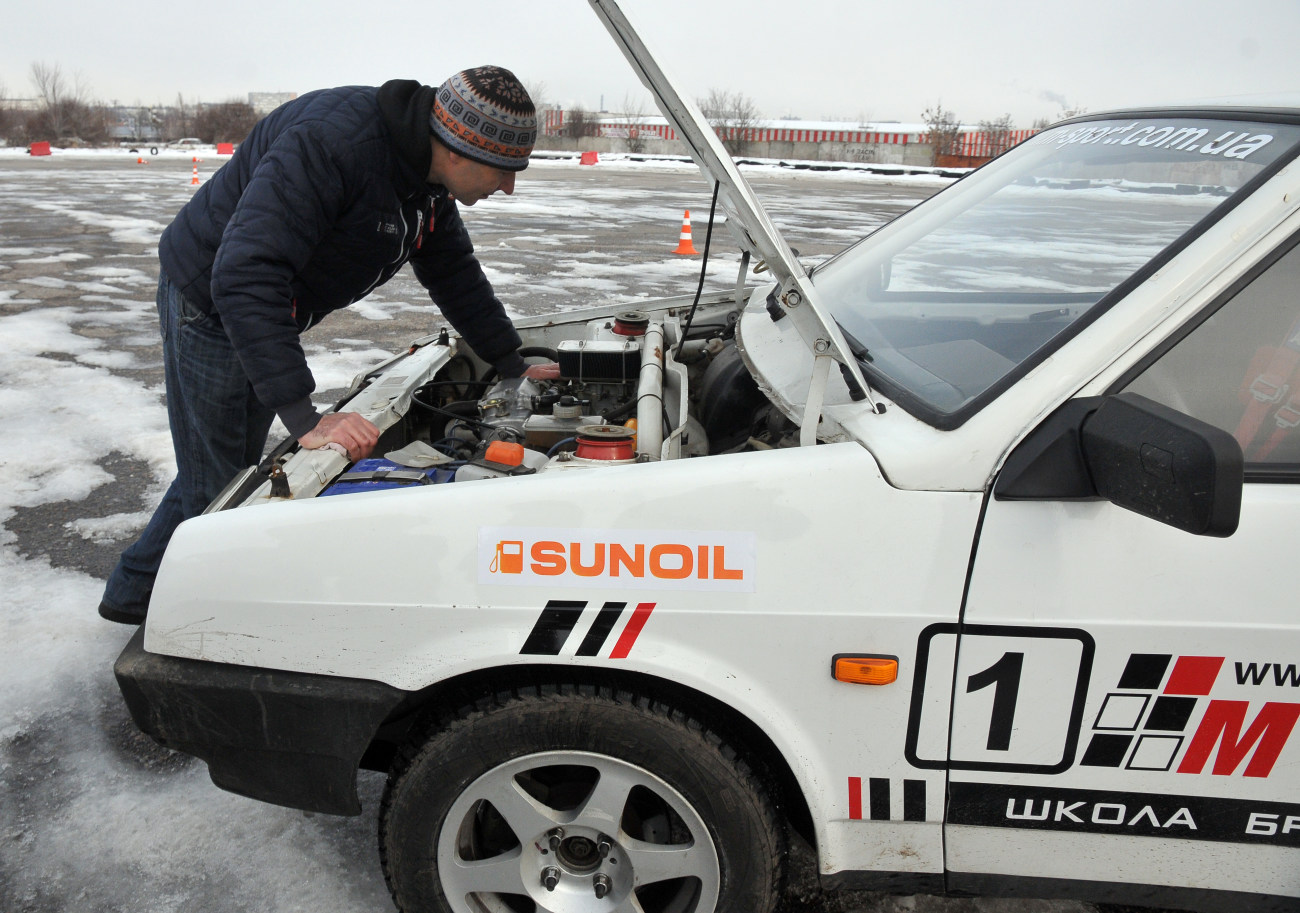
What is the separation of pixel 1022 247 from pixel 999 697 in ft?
3.85

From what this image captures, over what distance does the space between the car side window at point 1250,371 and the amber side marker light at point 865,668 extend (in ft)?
1.88

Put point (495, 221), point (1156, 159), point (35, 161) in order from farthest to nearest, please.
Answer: point (35, 161) → point (495, 221) → point (1156, 159)

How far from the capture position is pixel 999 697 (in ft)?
4.74

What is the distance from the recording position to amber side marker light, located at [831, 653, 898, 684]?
1.45m

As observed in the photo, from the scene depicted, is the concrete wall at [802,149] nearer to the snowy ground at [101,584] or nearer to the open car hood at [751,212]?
the snowy ground at [101,584]

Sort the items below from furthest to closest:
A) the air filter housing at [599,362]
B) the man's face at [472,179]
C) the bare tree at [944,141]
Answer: the bare tree at [944,141] < the air filter housing at [599,362] < the man's face at [472,179]

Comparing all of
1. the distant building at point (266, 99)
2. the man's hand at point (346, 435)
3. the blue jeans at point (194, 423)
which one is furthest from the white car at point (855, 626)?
the distant building at point (266, 99)

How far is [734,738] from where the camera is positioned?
5.28 feet

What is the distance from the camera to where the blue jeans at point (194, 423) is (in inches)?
102

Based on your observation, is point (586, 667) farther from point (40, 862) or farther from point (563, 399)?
point (40, 862)

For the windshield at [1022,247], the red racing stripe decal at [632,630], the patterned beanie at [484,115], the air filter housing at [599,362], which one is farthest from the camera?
the air filter housing at [599,362]

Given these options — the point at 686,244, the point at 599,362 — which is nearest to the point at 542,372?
the point at 599,362

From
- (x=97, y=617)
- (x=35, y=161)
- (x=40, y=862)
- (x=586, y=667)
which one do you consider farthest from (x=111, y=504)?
(x=35, y=161)

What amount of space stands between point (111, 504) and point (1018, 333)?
3.64m
